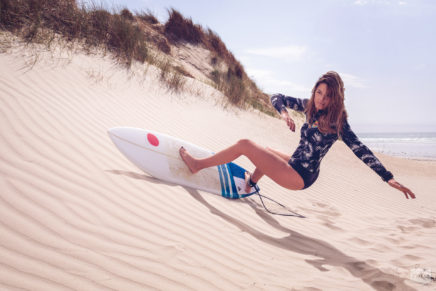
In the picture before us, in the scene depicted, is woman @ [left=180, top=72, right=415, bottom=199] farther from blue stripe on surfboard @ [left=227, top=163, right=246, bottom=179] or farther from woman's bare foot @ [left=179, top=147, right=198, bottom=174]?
blue stripe on surfboard @ [left=227, top=163, right=246, bottom=179]

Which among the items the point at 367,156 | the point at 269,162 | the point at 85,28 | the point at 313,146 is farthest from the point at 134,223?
the point at 85,28

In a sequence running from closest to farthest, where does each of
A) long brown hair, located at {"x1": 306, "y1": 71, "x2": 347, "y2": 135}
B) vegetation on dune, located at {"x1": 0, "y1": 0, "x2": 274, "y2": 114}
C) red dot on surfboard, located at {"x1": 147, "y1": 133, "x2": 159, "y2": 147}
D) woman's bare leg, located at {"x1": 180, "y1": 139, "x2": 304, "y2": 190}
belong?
long brown hair, located at {"x1": 306, "y1": 71, "x2": 347, "y2": 135} → woman's bare leg, located at {"x1": 180, "y1": 139, "x2": 304, "y2": 190} → red dot on surfboard, located at {"x1": 147, "y1": 133, "x2": 159, "y2": 147} → vegetation on dune, located at {"x1": 0, "y1": 0, "x2": 274, "y2": 114}

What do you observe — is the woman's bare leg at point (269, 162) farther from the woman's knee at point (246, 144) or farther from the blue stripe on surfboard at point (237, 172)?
the blue stripe on surfboard at point (237, 172)

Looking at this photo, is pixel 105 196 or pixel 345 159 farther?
pixel 345 159

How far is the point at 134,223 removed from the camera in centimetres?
198

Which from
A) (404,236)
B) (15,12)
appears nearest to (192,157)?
(404,236)

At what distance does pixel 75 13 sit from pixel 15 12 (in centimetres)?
130

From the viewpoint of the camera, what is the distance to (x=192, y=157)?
3.29 metres

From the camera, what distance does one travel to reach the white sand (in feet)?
4.91

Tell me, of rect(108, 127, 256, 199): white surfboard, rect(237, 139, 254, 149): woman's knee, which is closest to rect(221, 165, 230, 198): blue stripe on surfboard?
rect(108, 127, 256, 199): white surfboard

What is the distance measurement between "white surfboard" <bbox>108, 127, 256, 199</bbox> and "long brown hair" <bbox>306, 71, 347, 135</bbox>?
4.67 feet

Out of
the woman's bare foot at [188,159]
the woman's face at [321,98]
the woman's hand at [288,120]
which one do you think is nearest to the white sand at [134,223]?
the woman's bare foot at [188,159]

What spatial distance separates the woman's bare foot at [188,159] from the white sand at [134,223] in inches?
11.7

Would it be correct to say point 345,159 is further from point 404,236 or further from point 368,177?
point 404,236
